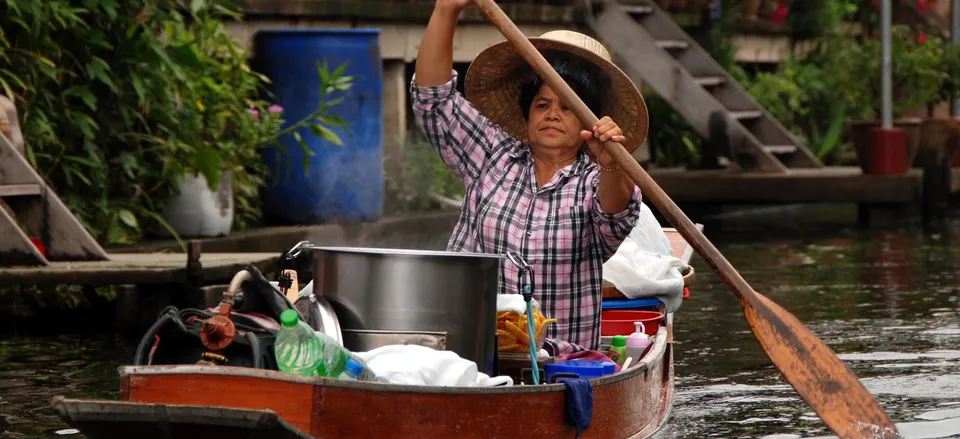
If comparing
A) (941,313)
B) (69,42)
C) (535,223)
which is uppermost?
(69,42)

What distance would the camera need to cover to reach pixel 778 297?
10.7 metres

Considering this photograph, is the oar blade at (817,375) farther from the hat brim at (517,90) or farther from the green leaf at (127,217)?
the green leaf at (127,217)

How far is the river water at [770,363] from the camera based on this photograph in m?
7.09

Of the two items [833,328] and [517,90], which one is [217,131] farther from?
[517,90]

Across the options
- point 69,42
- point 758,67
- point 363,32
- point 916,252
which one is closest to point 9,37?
point 69,42

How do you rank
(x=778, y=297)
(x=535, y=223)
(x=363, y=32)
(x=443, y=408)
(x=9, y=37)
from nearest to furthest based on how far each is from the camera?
(x=443, y=408) → (x=535, y=223) → (x=9, y=37) → (x=778, y=297) → (x=363, y=32)

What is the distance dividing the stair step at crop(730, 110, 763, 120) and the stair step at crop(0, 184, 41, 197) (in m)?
7.94

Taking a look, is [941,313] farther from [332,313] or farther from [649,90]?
[649,90]

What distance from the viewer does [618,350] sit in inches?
259

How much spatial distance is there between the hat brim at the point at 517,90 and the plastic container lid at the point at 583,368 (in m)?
0.89

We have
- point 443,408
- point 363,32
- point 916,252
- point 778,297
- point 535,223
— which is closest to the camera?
point 443,408

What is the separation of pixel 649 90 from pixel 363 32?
16.5 feet

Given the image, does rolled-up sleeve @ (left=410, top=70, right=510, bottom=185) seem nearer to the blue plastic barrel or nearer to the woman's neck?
the woman's neck

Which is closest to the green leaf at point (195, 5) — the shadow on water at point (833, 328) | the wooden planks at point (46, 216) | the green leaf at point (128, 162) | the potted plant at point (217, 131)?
the potted plant at point (217, 131)
